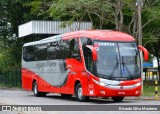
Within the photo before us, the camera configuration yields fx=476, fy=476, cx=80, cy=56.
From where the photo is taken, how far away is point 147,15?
1457 inches

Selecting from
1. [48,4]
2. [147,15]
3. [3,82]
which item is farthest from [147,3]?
[3,82]

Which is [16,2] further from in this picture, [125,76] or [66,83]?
[125,76]

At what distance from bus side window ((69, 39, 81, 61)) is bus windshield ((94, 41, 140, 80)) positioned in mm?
1481

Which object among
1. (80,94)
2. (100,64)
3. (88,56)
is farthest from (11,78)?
(100,64)

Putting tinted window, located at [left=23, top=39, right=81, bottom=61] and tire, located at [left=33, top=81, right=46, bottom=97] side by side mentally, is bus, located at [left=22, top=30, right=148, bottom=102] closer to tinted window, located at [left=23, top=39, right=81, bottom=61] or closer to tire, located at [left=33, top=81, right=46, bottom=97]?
tinted window, located at [left=23, top=39, right=81, bottom=61]

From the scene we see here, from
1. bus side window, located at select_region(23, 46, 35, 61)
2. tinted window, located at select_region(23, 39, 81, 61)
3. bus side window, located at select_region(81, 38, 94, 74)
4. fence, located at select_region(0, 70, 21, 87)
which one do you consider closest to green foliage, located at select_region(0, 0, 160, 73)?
fence, located at select_region(0, 70, 21, 87)

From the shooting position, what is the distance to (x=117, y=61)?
22.8 meters

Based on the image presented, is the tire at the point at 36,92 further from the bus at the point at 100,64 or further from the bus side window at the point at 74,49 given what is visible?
the bus side window at the point at 74,49

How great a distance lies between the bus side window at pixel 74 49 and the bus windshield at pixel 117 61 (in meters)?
1.48

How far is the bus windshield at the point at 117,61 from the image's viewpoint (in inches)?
885

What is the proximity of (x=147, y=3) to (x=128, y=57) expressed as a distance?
1152 cm

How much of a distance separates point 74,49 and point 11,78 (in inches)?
1231

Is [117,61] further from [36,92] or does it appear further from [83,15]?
[83,15]

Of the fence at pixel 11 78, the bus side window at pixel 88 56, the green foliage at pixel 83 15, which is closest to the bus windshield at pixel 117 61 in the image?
the bus side window at pixel 88 56
